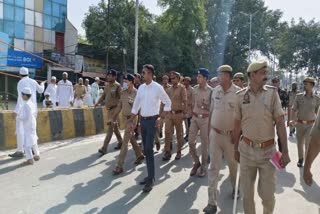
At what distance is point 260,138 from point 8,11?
3080 cm

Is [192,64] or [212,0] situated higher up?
[212,0]

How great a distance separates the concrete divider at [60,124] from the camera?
8.41 meters

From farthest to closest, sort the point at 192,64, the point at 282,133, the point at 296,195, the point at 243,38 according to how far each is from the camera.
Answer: the point at 243,38 → the point at 192,64 → the point at 296,195 → the point at 282,133

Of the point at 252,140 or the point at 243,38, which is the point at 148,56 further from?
the point at 252,140

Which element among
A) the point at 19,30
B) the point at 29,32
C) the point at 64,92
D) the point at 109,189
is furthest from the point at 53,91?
the point at 29,32

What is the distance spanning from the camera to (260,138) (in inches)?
155

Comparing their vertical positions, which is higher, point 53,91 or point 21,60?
point 21,60

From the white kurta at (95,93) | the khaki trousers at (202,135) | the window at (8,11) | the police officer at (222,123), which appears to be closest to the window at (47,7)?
the window at (8,11)

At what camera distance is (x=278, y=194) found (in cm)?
595

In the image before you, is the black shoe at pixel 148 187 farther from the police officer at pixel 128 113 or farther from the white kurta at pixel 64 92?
the white kurta at pixel 64 92

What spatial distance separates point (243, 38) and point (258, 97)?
47.9 metres

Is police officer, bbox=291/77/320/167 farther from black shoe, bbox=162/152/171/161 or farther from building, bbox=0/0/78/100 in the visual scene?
building, bbox=0/0/78/100

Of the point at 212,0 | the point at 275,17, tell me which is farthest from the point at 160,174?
the point at 275,17

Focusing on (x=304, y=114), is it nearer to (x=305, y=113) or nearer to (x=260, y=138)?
(x=305, y=113)
